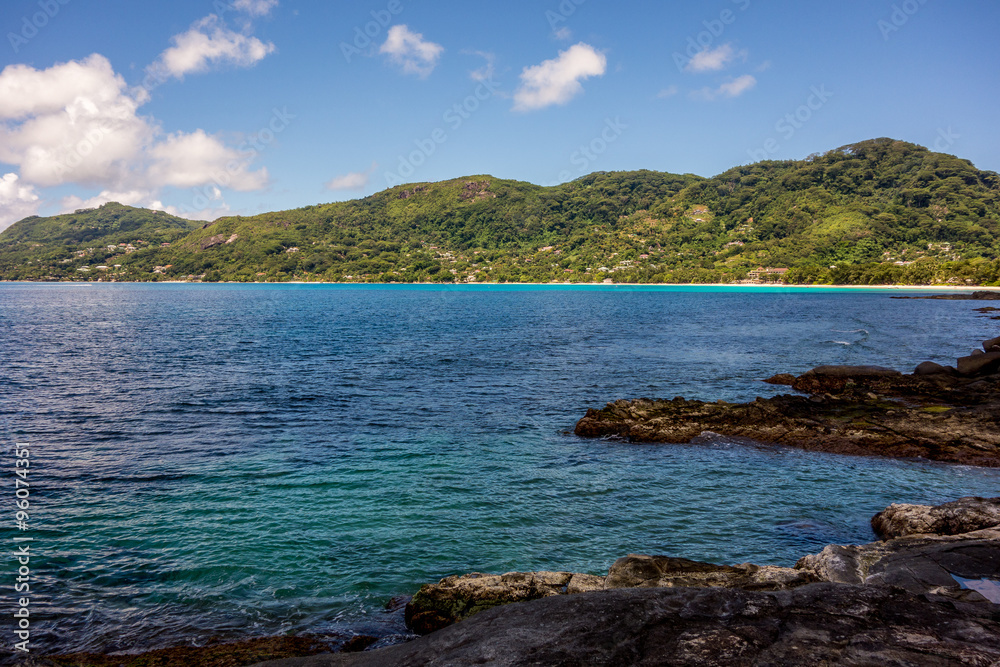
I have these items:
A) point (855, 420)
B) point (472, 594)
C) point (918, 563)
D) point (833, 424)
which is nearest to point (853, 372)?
point (855, 420)

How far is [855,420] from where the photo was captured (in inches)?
847

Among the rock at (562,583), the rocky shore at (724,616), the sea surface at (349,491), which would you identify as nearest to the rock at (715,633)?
the rocky shore at (724,616)

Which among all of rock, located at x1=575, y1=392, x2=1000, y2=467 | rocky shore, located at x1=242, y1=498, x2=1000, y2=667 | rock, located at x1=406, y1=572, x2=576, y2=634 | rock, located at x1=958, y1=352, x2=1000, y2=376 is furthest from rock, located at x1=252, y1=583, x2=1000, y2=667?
rock, located at x1=958, y1=352, x2=1000, y2=376

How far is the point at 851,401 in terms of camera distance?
24.5m

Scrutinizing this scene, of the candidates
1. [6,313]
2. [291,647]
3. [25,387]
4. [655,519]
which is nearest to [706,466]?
[655,519]

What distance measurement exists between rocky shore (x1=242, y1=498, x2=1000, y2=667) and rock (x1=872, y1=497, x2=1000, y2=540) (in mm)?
1737

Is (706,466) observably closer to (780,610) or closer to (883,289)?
(780,610)

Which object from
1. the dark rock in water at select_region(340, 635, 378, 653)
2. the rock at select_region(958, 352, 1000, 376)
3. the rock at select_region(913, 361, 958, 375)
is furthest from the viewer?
the rock at select_region(913, 361, 958, 375)

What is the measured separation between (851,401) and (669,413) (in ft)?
30.2

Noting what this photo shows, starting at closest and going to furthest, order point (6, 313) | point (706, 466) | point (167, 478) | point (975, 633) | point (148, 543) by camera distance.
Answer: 1. point (975, 633)
2. point (148, 543)
3. point (167, 478)
4. point (706, 466)
5. point (6, 313)

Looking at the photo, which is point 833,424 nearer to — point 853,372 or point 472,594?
point 853,372

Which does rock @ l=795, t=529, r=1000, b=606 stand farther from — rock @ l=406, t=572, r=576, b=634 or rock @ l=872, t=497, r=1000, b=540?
rock @ l=406, t=572, r=576, b=634

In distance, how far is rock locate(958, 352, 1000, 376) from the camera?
28547mm

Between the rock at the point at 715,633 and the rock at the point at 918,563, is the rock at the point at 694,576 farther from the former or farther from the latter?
the rock at the point at 715,633
